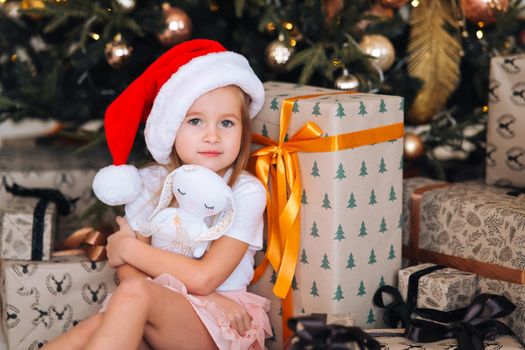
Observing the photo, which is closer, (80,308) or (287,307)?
(287,307)

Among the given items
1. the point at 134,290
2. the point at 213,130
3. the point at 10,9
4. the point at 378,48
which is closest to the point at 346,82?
the point at 378,48

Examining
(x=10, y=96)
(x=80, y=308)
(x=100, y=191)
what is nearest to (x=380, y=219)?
(x=100, y=191)

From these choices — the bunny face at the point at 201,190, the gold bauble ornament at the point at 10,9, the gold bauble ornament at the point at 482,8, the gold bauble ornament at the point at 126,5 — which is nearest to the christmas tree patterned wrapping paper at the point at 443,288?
the bunny face at the point at 201,190

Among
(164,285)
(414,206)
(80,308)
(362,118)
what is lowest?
(80,308)

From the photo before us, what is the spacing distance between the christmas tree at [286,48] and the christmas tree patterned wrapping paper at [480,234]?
33 cm

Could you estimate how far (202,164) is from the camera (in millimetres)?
1559

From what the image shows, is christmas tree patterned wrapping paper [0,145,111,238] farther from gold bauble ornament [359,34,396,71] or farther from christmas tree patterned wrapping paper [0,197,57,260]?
gold bauble ornament [359,34,396,71]

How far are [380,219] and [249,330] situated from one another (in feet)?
1.29

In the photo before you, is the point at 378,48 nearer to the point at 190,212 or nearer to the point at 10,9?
the point at 190,212

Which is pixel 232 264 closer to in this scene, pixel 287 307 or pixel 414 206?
pixel 287 307

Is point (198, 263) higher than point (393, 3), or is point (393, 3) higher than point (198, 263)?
point (393, 3)

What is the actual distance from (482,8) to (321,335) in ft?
3.92

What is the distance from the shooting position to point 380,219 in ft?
5.19

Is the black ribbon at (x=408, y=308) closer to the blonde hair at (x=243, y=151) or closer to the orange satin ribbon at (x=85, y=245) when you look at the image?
the blonde hair at (x=243, y=151)
